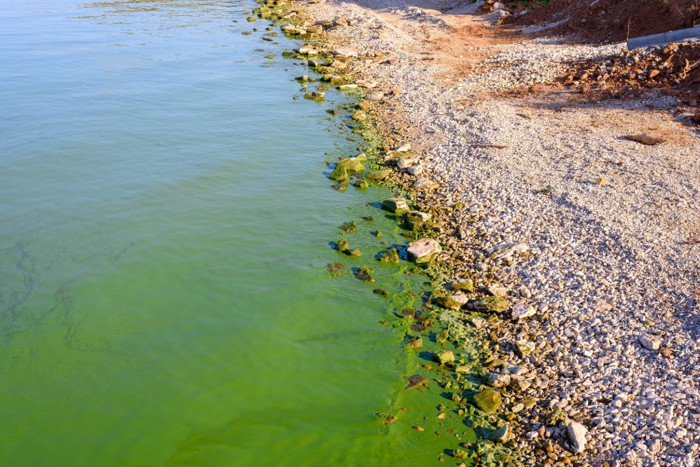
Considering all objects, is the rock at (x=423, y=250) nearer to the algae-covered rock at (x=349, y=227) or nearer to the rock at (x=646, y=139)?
the algae-covered rock at (x=349, y=227)

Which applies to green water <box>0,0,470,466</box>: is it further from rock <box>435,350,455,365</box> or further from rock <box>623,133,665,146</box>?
rock <box>623,133,665,146</box>

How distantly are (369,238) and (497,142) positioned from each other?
7.38 m

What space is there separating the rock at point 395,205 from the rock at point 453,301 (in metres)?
4.57

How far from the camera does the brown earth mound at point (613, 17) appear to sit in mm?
26984

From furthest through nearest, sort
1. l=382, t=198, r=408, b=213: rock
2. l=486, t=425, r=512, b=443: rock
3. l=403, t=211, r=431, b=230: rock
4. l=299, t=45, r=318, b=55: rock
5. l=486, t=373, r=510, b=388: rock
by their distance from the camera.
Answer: l=299, t=45, r=318, b=55: rock < l=382, t=198, r=408, b=213: rock < l=403, t=211, r=431, b=230: rock < l=486, t=373, r=510, b=388: rock < l=486, t=425, r=512, b=443: rock

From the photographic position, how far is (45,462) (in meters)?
9.60

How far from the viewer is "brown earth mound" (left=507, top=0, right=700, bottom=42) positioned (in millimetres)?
26984

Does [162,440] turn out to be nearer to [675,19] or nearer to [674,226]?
[674,226]

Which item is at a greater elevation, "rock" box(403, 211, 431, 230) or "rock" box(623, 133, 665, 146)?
"rock" box(623, 133, 665, 146)

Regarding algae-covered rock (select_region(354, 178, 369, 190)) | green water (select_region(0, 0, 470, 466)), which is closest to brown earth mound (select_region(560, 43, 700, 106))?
green water (select_region(0, 0, 470, 466))

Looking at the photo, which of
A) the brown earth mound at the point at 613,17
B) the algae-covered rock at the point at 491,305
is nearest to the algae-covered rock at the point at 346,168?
the algae-covered rock at the point at 491,305

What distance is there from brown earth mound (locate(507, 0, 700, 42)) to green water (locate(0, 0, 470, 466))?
15.7 m

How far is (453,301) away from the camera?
1318cm

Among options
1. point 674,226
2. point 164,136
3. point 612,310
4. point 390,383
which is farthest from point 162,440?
point 164,136
